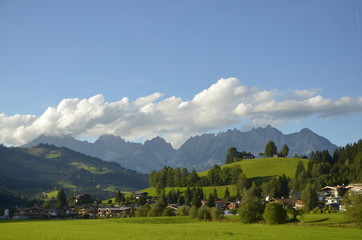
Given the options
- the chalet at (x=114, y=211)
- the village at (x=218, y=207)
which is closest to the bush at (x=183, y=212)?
the village at (x=218, y=207)

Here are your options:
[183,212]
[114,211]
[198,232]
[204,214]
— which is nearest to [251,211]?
[204,214]

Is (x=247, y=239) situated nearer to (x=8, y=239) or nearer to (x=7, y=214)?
(x=8, y=239)

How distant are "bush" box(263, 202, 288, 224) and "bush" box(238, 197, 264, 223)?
5844mm

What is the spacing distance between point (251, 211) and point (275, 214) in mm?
8901

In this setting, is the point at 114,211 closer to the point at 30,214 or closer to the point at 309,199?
the point at 30,214

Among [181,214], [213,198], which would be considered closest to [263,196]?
[213,198]

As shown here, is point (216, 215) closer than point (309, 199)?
Yes

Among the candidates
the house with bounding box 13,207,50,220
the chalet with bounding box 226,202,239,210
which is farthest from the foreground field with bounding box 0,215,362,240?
the house with bounding box 13,207,50,220

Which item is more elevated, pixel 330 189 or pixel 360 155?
pixel 360 155

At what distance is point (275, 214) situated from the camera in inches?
3553

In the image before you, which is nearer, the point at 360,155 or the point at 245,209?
the point at 245,209

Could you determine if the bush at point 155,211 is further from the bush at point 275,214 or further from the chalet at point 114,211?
the bush at point 275,214

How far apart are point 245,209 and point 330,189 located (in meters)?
81.1

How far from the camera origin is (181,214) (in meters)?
135
